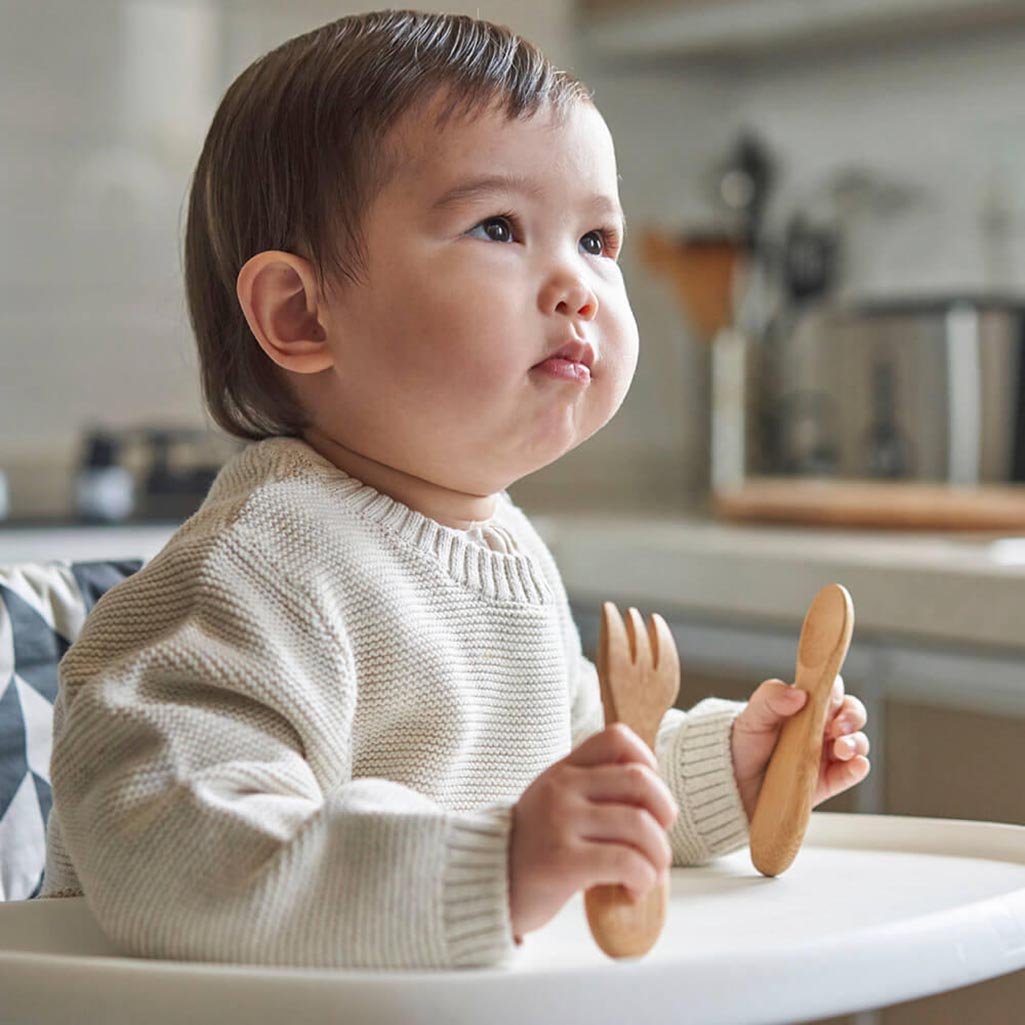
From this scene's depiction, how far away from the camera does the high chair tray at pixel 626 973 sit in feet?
1.78

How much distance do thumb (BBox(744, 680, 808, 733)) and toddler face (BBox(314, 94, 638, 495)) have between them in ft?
0.48

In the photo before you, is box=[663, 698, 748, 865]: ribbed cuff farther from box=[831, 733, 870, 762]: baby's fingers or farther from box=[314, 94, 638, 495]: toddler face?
box=[314, 94, 638, 495]: toddler face

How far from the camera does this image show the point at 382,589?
72 centimetres

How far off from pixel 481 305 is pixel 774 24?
180 centimetres

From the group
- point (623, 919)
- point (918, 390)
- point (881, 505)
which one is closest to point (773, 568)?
point (881, 505)

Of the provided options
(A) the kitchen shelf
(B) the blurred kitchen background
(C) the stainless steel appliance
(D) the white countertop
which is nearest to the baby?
(D) the white countertop

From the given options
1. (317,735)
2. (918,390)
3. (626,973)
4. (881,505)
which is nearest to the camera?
(626,973)

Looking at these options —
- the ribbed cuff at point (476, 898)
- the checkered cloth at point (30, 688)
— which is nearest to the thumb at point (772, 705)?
the ribbed cuff at point (476, 898)

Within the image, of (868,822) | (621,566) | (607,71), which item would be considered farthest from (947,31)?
(868,822)

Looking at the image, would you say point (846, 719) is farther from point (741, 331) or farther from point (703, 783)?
point (741, 331)

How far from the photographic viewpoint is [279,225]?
79 cm

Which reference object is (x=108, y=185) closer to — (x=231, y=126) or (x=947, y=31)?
(x=947, y=31)

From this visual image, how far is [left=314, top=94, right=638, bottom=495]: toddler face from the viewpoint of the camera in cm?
73

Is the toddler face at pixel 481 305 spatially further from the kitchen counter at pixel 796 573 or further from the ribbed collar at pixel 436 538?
the kitchen counter at pixel 796 573
